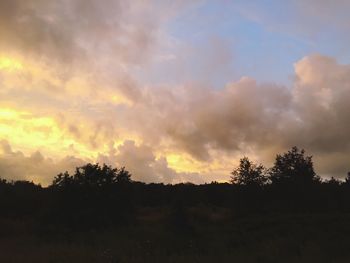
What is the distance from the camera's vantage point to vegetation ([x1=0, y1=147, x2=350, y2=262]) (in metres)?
16.4

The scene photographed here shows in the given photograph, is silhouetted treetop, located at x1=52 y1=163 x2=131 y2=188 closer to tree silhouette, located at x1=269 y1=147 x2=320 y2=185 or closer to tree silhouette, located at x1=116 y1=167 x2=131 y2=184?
tree silhouette, located at x1=116 y1=167 x2=131 y2=184

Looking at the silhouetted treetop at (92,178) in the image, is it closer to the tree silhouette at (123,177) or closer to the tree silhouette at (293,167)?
the tree silhouette at (123,177)

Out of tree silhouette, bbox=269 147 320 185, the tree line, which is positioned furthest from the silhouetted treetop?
tree silhouette, bbox=269 147 320 185

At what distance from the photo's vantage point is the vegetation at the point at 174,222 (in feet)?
53.9

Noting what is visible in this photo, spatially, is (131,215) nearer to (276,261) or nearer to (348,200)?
(276,261)

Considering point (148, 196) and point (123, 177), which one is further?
point (148, 196)

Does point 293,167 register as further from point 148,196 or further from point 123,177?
point 123,177

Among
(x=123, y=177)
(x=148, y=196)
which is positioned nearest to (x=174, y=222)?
(x=123, y=177)

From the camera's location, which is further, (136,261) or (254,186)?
(254,186)

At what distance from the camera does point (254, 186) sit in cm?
6944

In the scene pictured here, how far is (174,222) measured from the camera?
30469 millimetres

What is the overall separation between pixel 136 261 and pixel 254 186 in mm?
56582

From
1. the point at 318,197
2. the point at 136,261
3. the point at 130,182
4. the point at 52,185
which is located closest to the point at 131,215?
the point at 130,182

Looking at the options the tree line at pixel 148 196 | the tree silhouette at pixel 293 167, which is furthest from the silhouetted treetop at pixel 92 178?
the tree silhouette at pixel 293 167
